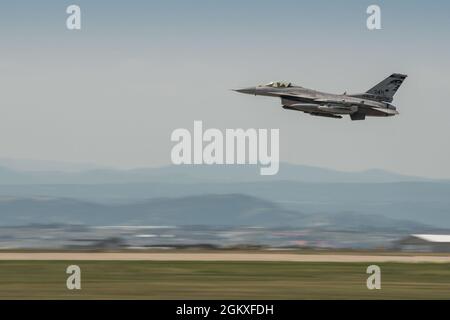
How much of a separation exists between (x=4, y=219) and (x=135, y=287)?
13021 cm

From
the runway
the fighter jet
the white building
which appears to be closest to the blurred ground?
the runway

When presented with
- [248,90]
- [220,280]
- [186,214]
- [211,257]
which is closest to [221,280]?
[220,280]

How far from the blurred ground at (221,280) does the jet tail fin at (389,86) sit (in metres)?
12.8

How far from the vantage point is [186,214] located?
176 m

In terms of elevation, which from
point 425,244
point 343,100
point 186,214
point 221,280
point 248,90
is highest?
point 248,90

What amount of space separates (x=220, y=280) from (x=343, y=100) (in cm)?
2122

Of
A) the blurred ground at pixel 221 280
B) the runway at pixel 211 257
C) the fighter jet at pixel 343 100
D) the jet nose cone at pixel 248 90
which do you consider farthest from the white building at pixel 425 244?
the jet nose cone at pixel 248 90

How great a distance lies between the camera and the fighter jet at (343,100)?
61125 mm

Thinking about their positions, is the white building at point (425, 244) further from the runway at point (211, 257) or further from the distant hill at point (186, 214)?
the distant hill at point (186, 214)

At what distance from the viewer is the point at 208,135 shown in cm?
4588

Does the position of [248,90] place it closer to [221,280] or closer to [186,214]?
[221,280]

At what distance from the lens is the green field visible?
3934 cm
